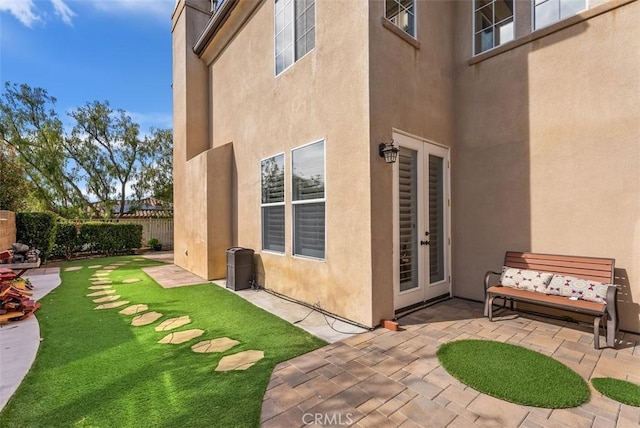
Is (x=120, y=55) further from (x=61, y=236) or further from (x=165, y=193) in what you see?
(x=165, y=193)

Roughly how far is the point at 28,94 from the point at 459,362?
24.8 m

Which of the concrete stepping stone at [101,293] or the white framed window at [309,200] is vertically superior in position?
the white framed window at [309,200]

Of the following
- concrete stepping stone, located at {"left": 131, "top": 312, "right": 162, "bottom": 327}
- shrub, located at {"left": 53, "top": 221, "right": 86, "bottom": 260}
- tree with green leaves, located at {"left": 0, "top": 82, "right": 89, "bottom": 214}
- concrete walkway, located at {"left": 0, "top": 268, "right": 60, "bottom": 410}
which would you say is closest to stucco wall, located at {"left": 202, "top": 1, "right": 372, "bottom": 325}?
concrete stepping stone, located at {"left": 131, "top": 312, "right": 162, "bottom": 327}

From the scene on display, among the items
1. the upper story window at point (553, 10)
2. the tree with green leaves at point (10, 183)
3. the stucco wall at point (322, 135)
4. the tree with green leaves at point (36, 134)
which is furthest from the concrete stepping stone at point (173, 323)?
the tree with green leaves at point (36, 134)

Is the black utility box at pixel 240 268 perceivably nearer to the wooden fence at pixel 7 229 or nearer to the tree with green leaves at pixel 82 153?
the wooden fence at pixel 7 229

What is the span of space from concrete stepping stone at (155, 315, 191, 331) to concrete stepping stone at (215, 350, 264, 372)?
5.32ft

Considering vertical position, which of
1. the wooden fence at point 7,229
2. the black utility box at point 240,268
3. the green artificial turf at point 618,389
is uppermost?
the wooden fence at point 7,229

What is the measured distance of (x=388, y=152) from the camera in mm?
4375

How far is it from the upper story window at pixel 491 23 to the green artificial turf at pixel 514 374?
18.2 ft

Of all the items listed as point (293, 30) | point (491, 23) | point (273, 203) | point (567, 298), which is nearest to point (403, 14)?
point (491, 23)

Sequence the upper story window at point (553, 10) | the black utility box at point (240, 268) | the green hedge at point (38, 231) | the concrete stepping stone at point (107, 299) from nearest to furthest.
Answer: the upper story window at point (553, 10), the concrete stepping stone at point (107, 299), the black utility box at point (240, 268), the green hedge at point (38, 231)

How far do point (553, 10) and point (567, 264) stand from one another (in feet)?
14.2

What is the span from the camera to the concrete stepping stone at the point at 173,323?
4555 millimetres

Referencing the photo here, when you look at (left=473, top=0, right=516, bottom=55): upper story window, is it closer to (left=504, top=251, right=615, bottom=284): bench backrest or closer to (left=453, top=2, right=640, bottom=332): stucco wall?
(left=453, top=2, right=640, bottom=332): stucco wall
